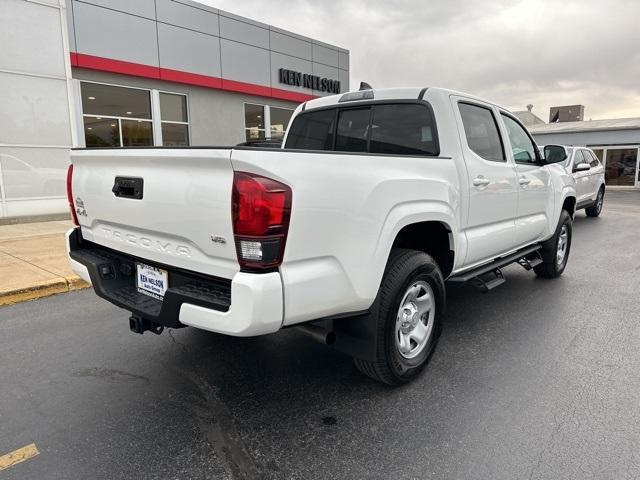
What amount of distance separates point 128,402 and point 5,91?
10.1 meters

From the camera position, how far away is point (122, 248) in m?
2.97

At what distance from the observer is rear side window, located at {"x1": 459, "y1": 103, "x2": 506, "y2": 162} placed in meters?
3.91

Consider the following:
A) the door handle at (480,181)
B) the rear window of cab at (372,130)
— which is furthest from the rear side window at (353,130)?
the door handle at (480,181)

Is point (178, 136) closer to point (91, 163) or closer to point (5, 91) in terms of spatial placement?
point (5, 91)

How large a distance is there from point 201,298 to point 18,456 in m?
1.30

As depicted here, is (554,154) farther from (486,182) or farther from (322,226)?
(322,226)

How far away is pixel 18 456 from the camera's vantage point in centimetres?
246

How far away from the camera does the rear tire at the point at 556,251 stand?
568cm

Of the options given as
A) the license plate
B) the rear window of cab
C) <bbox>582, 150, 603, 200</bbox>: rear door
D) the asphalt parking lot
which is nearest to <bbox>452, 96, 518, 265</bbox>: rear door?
the rear window of cab

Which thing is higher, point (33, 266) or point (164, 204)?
point (164, 204)

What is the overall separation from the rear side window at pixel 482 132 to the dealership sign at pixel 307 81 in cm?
1391

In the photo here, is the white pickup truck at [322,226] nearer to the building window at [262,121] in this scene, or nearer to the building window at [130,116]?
the building window at [130,116]

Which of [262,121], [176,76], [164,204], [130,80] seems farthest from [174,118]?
[164,204]

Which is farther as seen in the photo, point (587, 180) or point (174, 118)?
point (174, 118)
